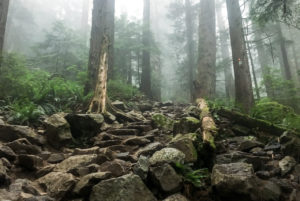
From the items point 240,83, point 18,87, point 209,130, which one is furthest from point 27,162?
point 240,83

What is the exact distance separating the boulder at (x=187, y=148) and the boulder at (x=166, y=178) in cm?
59

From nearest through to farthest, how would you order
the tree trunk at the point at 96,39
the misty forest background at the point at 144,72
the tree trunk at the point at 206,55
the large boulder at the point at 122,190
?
1. the large boulder at the point at 122,190
2. the misty forest background at the point at 144,72
3. the tree trunk at the point at 96,39
4. the tree trunk at the point at 206,55

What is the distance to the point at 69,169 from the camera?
3139mm

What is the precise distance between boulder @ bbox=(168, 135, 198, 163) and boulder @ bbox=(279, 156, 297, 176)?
1147mm

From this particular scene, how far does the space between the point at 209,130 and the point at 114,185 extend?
1.93 m

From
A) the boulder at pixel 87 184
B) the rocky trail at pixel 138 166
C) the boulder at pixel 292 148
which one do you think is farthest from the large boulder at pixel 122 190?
the boulder at pixel 292 148

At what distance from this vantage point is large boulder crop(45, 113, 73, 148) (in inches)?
172

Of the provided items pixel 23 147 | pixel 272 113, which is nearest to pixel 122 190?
pixel 23 147

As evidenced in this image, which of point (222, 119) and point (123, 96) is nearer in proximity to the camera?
point (222, 119)

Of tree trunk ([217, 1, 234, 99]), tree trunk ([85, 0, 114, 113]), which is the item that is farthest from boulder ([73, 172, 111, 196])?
tree trunk ([217, 1, 234, 99])

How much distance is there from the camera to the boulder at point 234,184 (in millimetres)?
2621

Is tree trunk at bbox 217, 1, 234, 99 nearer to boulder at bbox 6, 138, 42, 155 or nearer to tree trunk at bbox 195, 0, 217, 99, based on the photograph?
tree trunk at bbox 195, 0, 217, 99

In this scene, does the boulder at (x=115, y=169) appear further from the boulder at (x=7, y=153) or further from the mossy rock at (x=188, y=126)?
the mossy rock at (x=188, y=126)

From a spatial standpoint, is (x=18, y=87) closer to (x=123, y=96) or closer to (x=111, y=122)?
(x=111, y=122)
